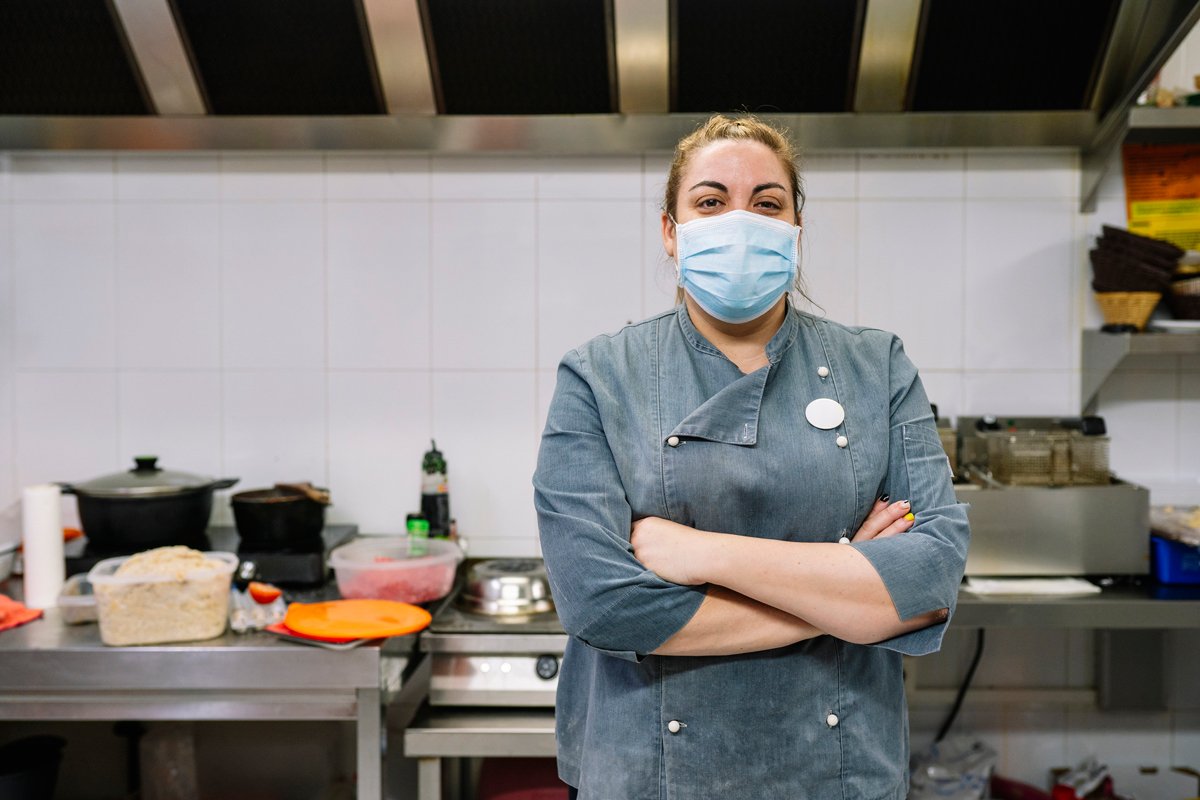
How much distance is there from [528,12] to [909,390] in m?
1.43

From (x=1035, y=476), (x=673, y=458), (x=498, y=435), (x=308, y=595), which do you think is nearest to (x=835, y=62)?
(x=1035, y=476)

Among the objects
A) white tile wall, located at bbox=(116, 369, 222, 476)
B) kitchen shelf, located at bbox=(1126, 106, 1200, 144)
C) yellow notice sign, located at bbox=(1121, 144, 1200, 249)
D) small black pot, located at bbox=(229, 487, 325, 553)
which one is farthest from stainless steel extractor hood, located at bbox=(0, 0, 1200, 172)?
small black pot, located at bbox=(229, 487, 325, 553)

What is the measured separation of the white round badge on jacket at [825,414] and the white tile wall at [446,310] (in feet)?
4.17

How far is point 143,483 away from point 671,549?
145cm

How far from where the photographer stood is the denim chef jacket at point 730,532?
3.79 feet

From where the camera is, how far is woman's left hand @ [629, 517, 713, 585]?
3.79 feet

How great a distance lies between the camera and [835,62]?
226 centimetres

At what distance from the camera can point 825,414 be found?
3.99 feet

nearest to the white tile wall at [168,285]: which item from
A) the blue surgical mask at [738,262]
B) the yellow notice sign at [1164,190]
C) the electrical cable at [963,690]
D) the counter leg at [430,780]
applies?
the counter leg at [430,780]

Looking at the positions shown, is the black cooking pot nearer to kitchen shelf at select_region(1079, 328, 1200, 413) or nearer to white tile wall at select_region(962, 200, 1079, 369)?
white tile wall at select_region(962, 200, 1079, 369)

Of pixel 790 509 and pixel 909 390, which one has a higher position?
pixel 909 390

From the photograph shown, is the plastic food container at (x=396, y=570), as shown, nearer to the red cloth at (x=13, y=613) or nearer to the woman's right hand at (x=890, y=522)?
the red cloth at (x=13, y=613)

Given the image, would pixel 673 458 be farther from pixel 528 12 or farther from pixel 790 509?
pixel 528 12

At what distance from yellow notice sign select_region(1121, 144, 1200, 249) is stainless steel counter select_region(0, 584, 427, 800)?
6.86 feet
